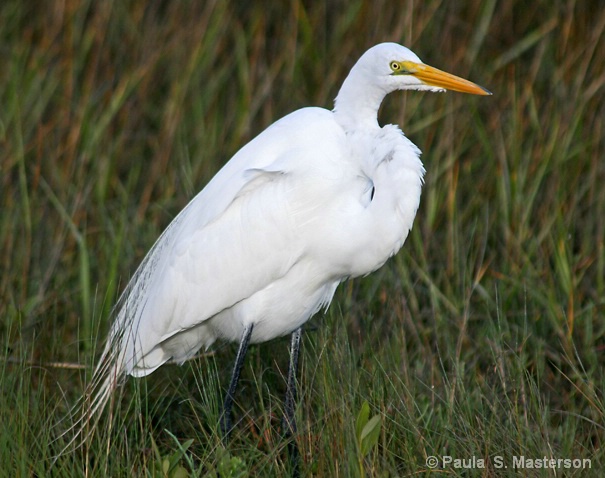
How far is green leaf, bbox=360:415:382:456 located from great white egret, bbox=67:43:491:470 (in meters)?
0.34

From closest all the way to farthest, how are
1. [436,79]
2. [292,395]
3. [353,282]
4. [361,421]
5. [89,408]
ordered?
[361,421]
[89,408]
[436,79]
[292,395]
[353,282]

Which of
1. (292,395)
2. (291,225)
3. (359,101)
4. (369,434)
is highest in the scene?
(359,101)

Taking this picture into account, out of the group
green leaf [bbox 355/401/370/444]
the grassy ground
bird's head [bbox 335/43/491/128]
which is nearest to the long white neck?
bird's head [bbox 335/43/491/128]

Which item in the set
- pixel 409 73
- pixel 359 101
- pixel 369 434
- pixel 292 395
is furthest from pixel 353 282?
pixel 369 434

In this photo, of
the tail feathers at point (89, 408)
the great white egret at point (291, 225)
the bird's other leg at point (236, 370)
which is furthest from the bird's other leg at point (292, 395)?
the tail feathers at point (89, 408)

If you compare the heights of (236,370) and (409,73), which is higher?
(409,73)

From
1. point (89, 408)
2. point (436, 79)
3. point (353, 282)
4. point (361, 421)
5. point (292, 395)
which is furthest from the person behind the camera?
point (353, 282)

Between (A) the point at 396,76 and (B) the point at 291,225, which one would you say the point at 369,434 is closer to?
(B) the point at 291,225

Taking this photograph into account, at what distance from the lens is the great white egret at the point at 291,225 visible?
2.44 meters

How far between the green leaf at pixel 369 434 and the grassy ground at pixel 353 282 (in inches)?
1.2

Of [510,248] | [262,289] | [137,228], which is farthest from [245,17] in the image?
[262,289]

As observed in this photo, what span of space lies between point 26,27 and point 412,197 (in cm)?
264

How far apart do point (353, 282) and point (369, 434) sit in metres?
1.28

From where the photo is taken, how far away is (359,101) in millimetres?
2543
